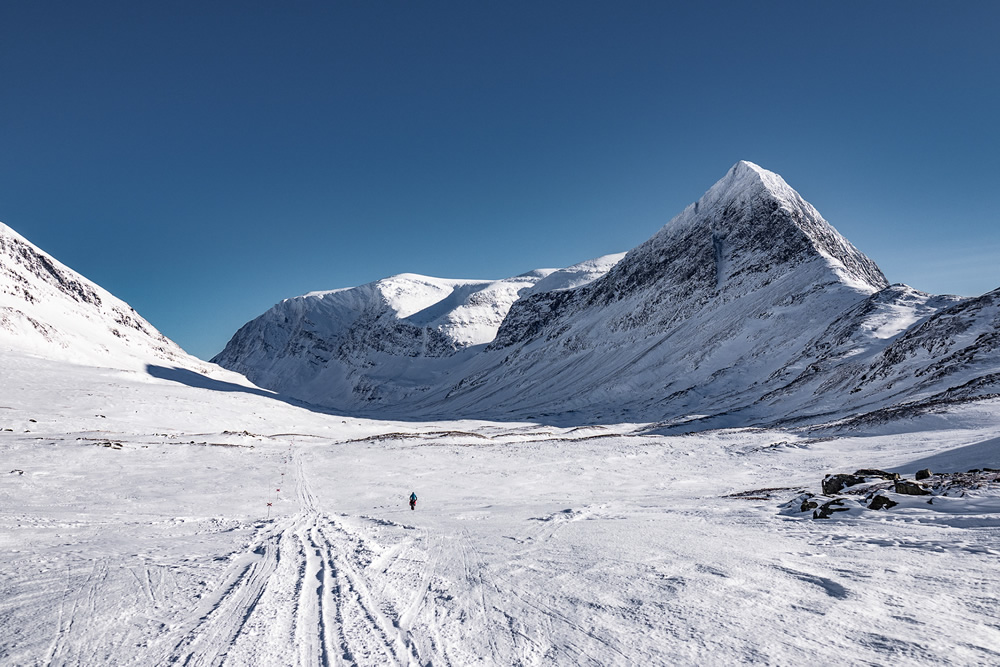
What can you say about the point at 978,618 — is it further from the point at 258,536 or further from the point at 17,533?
the point at 17,533

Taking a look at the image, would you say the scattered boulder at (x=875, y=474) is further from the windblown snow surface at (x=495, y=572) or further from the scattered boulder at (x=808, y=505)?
the scattered boulder at (x=808, y=505)

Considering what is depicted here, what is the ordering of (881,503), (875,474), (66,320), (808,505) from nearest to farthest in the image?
1. (881,503)
2. (808,505)
3. (875,474)
4. (66,320)

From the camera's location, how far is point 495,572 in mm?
8594

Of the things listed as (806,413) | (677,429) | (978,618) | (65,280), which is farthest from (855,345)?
(65,280)

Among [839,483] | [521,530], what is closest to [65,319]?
[521,530]

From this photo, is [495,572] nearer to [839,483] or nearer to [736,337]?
[839,483]

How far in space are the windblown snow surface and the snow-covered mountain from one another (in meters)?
75.6

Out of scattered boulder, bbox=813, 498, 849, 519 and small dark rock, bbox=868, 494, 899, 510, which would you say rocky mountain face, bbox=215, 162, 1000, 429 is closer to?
small dark rock, bbox=868, 494, 899, 510

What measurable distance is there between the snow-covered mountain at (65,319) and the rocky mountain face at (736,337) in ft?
183

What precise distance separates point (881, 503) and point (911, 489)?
3.61 ft

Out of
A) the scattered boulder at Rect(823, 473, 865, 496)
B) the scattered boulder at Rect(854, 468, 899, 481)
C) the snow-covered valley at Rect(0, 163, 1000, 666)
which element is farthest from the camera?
the scattered boulder at Rect(854, 468, 899, 481)

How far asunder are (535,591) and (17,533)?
13.0 meters

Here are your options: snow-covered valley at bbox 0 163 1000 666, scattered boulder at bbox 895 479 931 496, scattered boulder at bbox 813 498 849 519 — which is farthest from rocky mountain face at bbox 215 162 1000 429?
scattered boulder at bbox 813 498 849 519

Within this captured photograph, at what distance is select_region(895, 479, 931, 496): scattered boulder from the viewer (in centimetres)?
1113
